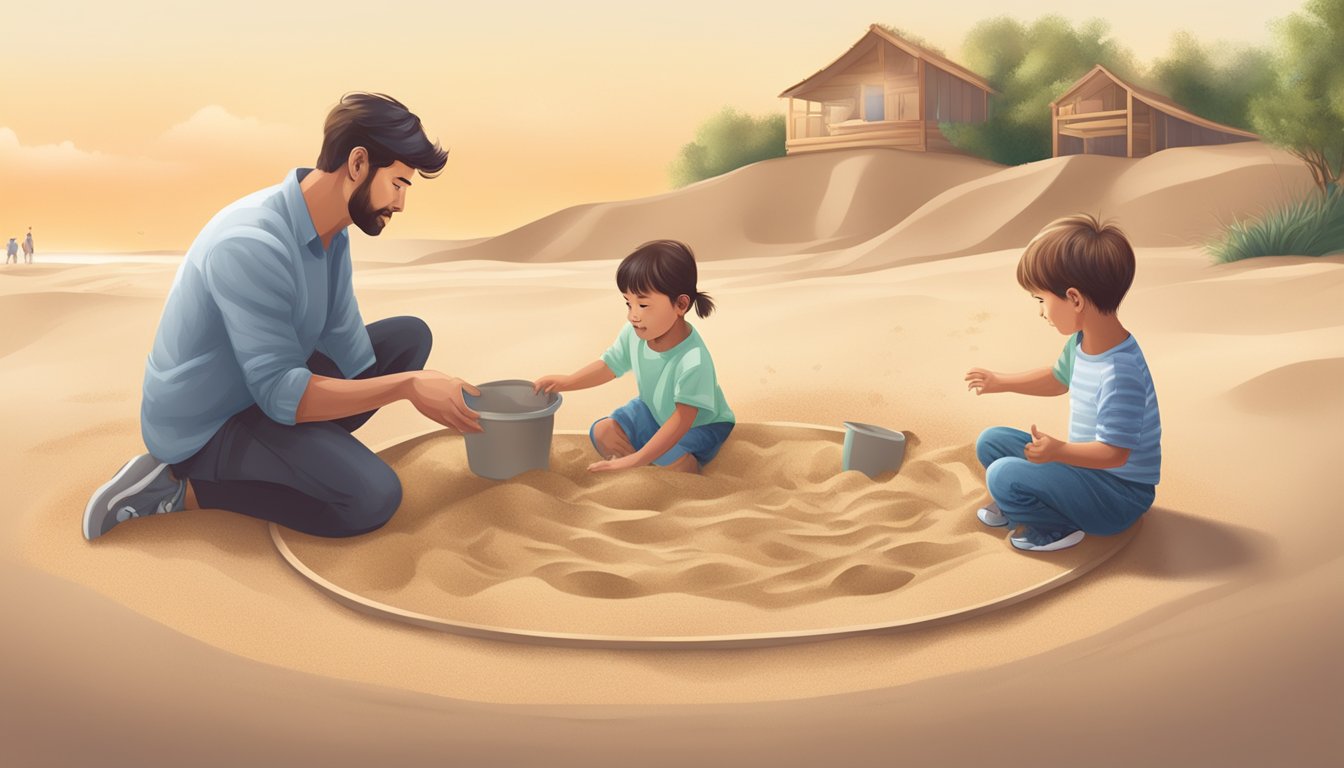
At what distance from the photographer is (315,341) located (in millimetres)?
3510

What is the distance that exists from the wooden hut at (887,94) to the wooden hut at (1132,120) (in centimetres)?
156

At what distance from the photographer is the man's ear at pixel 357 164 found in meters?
3.10

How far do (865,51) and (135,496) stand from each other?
16561mm

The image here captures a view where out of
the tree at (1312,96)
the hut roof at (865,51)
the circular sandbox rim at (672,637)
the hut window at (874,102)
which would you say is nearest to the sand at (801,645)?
the circular sandbox rim at (672,637)

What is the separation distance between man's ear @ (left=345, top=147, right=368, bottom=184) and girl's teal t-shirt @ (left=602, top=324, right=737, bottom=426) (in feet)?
3.38

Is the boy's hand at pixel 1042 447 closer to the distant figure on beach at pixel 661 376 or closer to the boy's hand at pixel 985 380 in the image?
the boy's hand at pixel 985 380

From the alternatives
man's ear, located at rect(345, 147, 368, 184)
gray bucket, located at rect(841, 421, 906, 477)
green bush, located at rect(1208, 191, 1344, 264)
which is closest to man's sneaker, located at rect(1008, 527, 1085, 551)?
gray bucket, located at rect(841, 421, 906, 477)

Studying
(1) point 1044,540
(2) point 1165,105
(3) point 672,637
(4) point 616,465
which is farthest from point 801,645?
(2) point 1165,105

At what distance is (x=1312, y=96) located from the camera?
10.5m

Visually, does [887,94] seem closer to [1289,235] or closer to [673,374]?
[1289,235]

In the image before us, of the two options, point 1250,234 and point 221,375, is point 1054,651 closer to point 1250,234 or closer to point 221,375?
point 221,375

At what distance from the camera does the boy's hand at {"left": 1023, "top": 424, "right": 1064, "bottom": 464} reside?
2.75 metres

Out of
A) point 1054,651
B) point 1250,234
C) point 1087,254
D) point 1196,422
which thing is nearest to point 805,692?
point 1054,651

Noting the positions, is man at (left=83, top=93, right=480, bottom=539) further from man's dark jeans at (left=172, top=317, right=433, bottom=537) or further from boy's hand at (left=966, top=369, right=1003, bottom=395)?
boy's hand at (left=966, top=369, right=1003, bottom=395)
